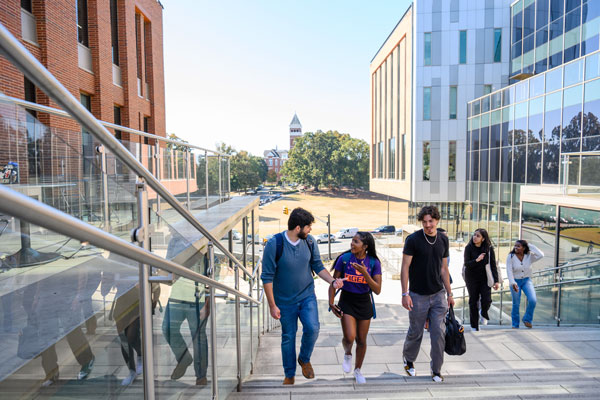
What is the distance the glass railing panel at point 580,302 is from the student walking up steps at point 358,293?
240 inches

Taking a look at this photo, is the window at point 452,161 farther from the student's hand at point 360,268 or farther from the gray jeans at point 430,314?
the student's hand at point 360,268

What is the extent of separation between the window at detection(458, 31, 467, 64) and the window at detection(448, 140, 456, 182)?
597cm

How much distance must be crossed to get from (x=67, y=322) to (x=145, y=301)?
41 centimetres

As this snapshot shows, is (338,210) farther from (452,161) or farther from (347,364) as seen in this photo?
(347,364)

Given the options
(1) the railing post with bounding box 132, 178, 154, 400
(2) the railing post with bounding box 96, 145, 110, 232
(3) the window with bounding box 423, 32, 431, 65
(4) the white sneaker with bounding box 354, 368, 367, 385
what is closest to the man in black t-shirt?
(4) the white sneaker with bounding box 354, 368, 367, 385

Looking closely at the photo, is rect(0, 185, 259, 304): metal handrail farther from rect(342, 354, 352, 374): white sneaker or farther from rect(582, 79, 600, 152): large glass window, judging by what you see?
rect(582, 79, 600, 152): large glass window

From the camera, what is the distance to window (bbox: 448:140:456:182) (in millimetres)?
30469

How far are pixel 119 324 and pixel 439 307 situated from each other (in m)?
3.79

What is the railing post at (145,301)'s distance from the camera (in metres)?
1.95

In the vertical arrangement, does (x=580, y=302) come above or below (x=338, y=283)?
below

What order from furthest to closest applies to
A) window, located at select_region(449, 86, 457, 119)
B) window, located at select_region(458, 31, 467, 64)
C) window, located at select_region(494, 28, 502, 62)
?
window, located at select_region(449, 86, 457, 119), window, located at select_region(458, 31, 467, 64), window, located at select_region(494, 28, 502, 62)

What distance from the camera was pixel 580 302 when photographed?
8.48 metres

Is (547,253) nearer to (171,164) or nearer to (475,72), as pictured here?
(171,164)

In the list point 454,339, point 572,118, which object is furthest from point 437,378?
point 572,118
